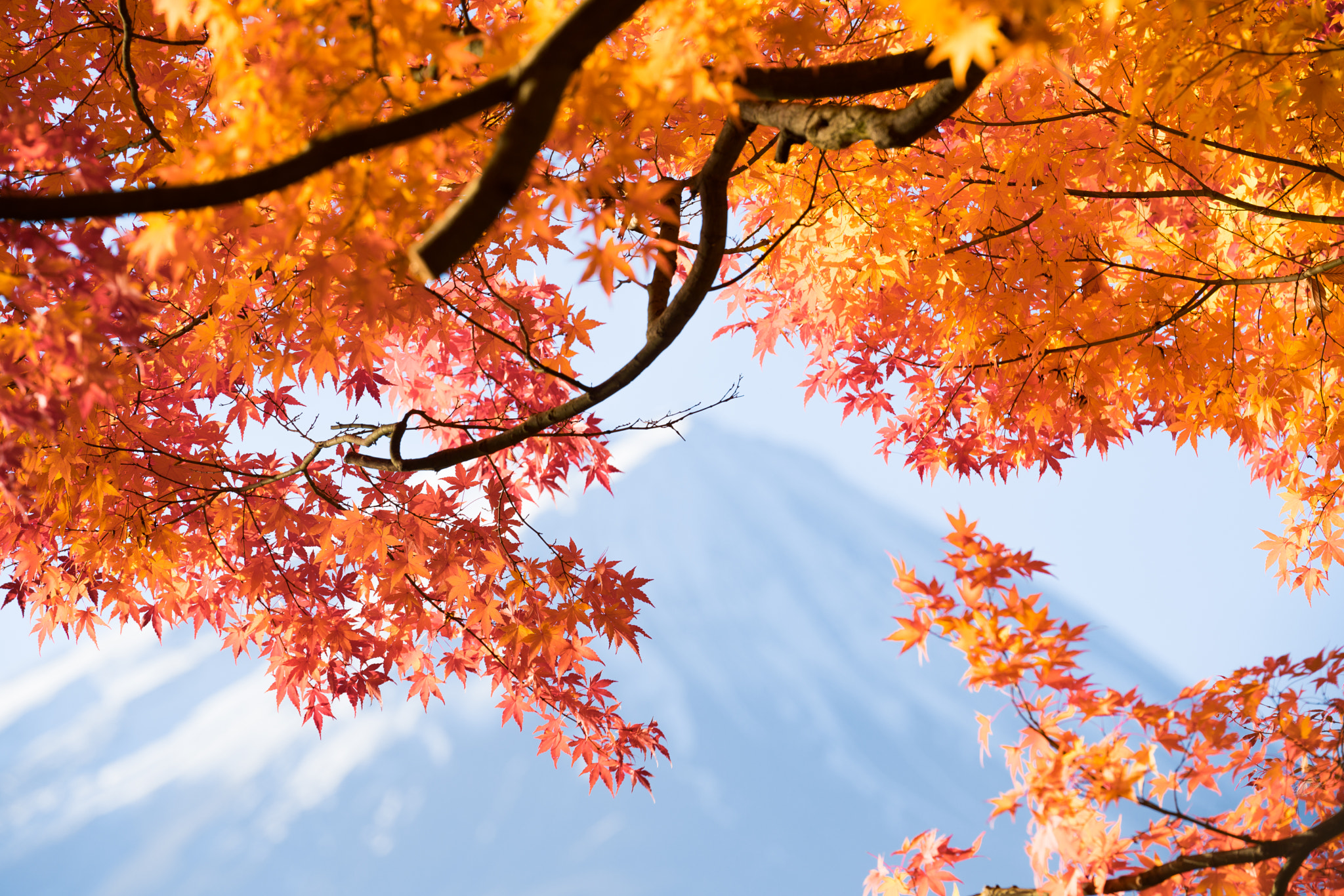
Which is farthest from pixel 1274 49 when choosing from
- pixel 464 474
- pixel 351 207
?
pixel 464 474

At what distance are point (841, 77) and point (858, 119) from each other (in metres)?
0.14

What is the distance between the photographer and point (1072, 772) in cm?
228

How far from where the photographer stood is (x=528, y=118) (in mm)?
1488

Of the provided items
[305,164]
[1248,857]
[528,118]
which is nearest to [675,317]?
[528,118]

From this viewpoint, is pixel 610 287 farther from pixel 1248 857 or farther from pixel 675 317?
pixel 1248 857

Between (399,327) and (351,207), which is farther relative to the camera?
(399,327)

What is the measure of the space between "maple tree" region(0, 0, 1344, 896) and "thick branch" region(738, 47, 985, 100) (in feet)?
0.04

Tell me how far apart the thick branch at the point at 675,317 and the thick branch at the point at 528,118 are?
1259 millimetres

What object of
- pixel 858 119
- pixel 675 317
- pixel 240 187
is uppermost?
pixel 675 317

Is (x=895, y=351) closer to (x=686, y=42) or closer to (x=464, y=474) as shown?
Result: (x=464, y=474)

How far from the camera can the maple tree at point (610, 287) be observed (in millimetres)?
1792

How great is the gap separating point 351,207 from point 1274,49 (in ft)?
10.0

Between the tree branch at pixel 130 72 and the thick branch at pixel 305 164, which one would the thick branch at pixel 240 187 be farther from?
the tree branch at pixel 130 72

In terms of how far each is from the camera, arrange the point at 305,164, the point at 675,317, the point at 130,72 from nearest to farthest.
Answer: the point at 305,164, the point at 675,317, the point at 130,72
